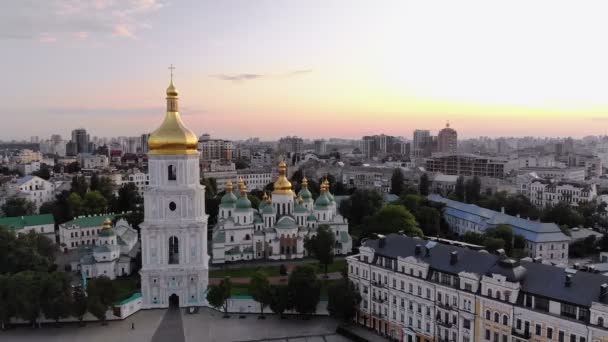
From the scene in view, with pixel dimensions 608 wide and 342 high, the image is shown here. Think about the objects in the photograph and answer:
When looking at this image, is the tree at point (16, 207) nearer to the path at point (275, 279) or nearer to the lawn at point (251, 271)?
the lawn at point (251, 271)

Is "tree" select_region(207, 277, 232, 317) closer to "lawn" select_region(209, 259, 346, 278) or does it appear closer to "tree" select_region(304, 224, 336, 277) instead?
"lawn" select_region(209, 259, 346, 278)

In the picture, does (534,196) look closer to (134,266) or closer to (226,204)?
(226,204)

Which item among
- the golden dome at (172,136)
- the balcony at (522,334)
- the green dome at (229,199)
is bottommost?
the balcony at (522,334)

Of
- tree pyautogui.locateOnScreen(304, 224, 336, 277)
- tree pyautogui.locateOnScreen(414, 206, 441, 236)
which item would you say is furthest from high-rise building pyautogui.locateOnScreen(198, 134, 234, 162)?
tree pyautogui.locateOnScreen(304, 224, 336, 277)

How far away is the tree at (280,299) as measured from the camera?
30312 mm

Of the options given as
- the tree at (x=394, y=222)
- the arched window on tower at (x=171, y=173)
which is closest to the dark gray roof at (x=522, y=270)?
the arched window on tower at (x=171, y=173)

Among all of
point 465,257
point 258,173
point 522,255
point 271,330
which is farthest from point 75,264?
point 258,173

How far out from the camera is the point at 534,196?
74.6m

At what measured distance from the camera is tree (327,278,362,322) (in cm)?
2916

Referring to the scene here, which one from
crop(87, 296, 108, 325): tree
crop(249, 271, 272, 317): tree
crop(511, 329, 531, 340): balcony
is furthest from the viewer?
crop(249, 271, 272, 317): tree

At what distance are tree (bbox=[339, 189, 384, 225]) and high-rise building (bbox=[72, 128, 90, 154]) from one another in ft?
503

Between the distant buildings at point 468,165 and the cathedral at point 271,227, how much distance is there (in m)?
65.4

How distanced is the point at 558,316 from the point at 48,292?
26.1 meters

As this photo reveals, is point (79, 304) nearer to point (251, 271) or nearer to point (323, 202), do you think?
point (251, 271)
